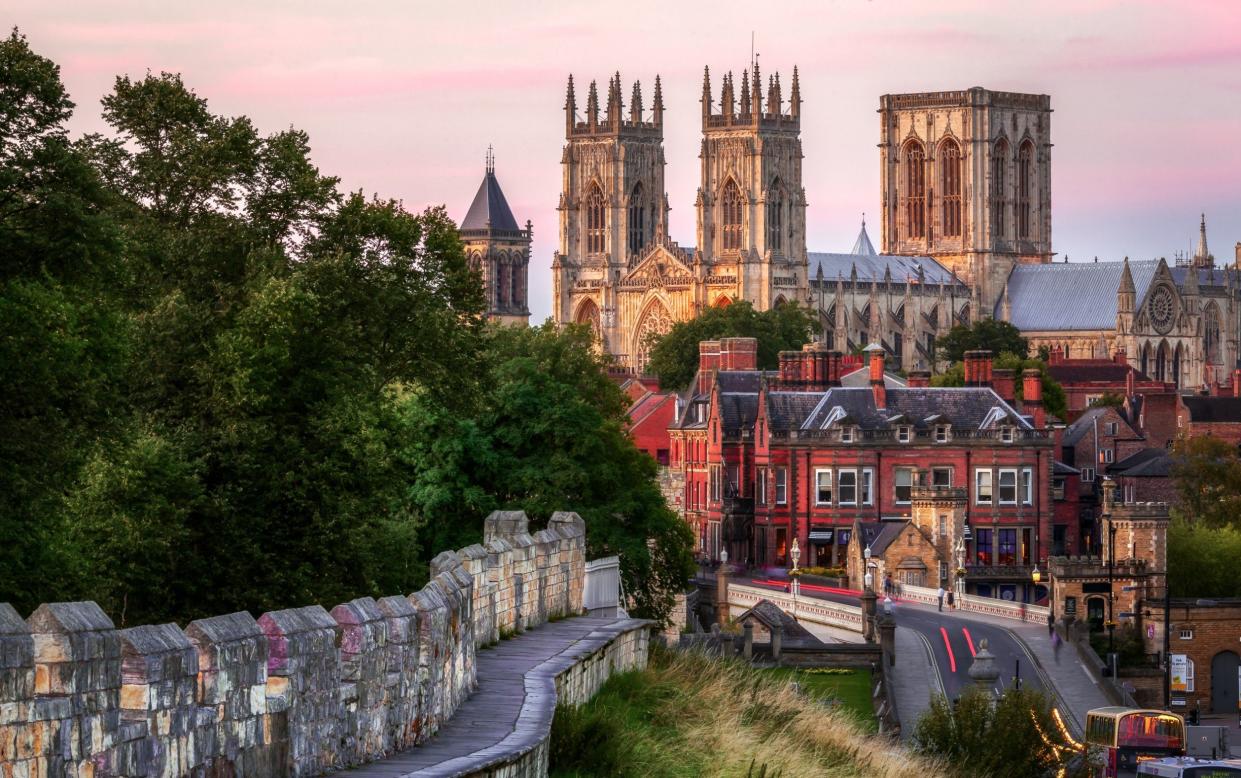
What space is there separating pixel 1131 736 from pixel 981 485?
3728 cm

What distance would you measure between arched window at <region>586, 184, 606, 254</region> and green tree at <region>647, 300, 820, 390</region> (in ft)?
110

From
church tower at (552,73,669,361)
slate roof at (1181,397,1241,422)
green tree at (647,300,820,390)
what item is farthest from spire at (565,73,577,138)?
slate roof at (1181,397,1241,422)

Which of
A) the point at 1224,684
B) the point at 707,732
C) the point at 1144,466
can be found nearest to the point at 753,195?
the point at 1144,466

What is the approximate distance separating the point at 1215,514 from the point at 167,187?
208 feet

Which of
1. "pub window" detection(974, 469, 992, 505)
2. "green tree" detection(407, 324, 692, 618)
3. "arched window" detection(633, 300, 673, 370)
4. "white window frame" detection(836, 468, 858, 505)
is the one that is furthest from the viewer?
"arched window" detection(633, 300, 673, 370)

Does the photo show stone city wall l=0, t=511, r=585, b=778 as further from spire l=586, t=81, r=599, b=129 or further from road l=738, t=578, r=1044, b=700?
spire l=586, t=81, r=599, b=129

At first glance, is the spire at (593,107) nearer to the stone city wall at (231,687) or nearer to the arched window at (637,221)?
the arched window at (637,221)

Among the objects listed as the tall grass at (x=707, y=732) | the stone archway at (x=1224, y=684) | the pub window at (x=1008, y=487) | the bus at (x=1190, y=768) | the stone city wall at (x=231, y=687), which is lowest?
the stone archway at (x=1224, y=684)

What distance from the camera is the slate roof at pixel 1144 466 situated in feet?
332

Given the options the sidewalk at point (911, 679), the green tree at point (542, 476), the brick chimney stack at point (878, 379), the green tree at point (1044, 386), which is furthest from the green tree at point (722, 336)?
the green tree at point (542, 476)

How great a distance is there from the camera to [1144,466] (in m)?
102

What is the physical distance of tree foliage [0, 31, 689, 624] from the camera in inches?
1160

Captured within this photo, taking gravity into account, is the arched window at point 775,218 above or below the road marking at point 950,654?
above

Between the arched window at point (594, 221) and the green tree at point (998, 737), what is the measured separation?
15406cm
